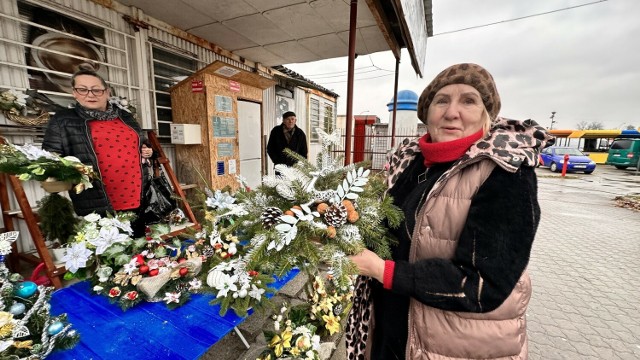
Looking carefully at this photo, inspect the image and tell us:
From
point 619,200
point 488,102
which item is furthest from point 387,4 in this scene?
point 619,200

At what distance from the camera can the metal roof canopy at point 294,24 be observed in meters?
3.43

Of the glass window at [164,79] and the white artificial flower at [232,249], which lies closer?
the white artificial flower at [232,249]

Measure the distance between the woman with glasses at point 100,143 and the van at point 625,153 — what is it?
26.1 m

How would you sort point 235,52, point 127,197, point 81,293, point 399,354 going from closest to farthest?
point 399,354
point 81,293
point 127,197
point 235,52

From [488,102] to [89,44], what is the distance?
450 cm

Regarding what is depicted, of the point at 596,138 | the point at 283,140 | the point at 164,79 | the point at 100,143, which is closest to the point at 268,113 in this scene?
the point at 283,140

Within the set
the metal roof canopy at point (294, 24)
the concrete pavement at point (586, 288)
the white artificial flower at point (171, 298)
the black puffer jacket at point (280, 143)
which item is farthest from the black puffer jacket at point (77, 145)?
the concrete pavement at point (586, 288)

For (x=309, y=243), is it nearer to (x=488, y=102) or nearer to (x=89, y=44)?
(x=488, y=102)

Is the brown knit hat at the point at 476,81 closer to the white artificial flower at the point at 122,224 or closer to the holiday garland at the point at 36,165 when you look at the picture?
the white artificial flower at the point at 122,224

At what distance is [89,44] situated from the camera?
3338mm

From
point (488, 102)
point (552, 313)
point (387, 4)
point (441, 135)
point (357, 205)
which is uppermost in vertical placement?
point (387, 4)

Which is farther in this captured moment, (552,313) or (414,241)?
(552,313)

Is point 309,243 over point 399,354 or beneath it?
over

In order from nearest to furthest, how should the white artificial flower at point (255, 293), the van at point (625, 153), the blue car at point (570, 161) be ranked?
the white artificial flower at point (255, 293)
the blue car at point (570, 161)
the van at point (625, 153)
